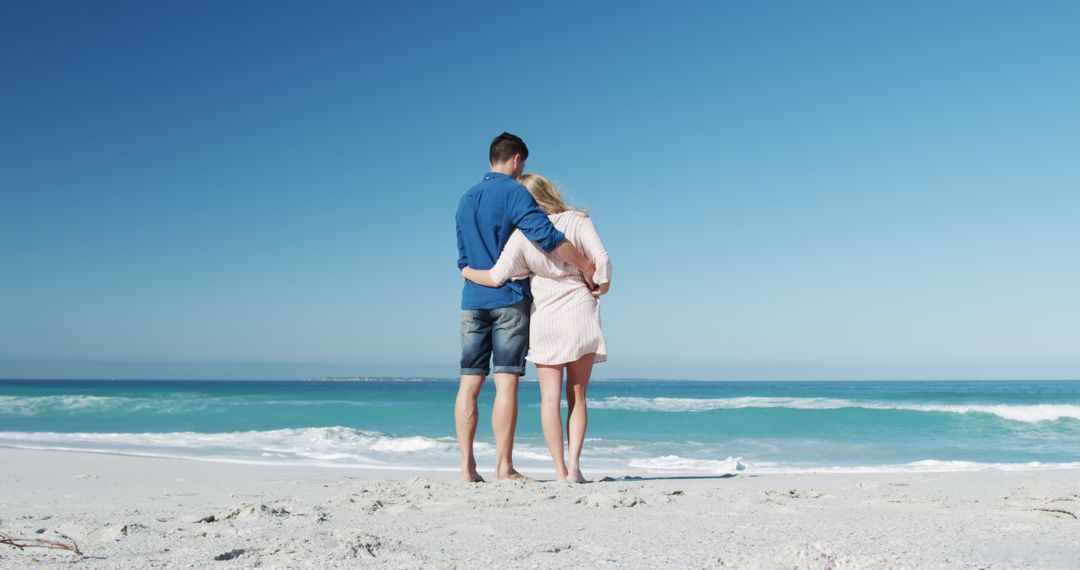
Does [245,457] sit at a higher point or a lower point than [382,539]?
lower

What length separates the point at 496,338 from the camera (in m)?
3.45

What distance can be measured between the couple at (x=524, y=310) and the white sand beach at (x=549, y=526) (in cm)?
31

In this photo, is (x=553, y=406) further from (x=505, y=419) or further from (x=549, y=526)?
(x=549, y=526)

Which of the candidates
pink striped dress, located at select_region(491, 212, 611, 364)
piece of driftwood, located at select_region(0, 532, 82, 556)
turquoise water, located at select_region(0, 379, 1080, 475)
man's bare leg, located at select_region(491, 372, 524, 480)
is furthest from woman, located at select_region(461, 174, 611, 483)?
piece of driftwood, located at select_region(0, 532, 82, 556)

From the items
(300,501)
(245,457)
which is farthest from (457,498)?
(245,457)

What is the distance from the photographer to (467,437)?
3514 millimetres

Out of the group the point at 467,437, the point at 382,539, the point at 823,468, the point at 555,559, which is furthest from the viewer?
the point at 823,468

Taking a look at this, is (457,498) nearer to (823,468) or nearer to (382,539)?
(382,539)

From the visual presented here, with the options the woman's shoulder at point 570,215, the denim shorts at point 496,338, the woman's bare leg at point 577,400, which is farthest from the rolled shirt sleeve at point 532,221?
the woman's bare leg at point 577,400

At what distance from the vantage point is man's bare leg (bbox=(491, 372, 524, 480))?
3418mm

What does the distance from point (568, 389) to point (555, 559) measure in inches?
68.7

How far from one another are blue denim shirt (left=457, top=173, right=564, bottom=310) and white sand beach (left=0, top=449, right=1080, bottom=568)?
2.76 ft

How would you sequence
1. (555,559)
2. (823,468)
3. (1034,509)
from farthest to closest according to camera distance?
(823,468)
(1034,509)
(555,559)

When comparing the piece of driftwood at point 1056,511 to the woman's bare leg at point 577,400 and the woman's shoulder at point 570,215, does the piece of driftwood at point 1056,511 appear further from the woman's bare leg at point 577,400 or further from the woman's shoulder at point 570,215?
the woman's shoulder at point 570,215
